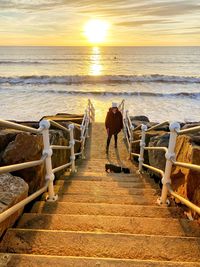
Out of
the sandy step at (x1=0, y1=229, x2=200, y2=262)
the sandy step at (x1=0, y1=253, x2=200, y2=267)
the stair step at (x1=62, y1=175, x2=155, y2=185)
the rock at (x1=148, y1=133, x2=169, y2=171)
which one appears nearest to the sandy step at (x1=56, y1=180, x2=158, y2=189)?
the stair step at (x1=62, y1=175, x2=155, y2=185)

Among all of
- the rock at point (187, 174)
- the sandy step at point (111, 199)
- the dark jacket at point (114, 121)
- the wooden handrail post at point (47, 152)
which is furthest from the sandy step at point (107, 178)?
the dark jacket at point (114, 121)

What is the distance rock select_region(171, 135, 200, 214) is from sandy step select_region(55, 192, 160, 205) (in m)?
0.41

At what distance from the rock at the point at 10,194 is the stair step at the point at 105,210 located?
0.44 metres

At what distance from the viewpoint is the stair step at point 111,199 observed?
3.55 m

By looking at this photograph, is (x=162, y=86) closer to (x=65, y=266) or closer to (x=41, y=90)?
(x=41, y=90)

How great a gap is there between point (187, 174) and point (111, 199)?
110 centimetres

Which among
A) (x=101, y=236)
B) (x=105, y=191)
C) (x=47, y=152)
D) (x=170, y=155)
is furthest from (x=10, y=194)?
(x=105, y=191)

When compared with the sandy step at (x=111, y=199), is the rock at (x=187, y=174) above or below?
above

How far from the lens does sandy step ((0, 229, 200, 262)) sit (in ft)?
6.97

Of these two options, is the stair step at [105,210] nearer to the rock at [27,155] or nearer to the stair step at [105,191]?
the rock at [27,155]

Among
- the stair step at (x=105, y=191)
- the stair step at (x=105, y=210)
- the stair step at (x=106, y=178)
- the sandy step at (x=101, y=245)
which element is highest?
the sandy step at (x=101, y=245)

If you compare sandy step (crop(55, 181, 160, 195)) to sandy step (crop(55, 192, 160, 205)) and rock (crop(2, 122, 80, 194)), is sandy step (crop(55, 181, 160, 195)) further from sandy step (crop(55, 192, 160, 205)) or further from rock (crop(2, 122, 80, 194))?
rock (crop(2, 122, 80, 194))

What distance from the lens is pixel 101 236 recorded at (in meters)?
2.30

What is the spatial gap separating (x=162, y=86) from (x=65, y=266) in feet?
96.6
